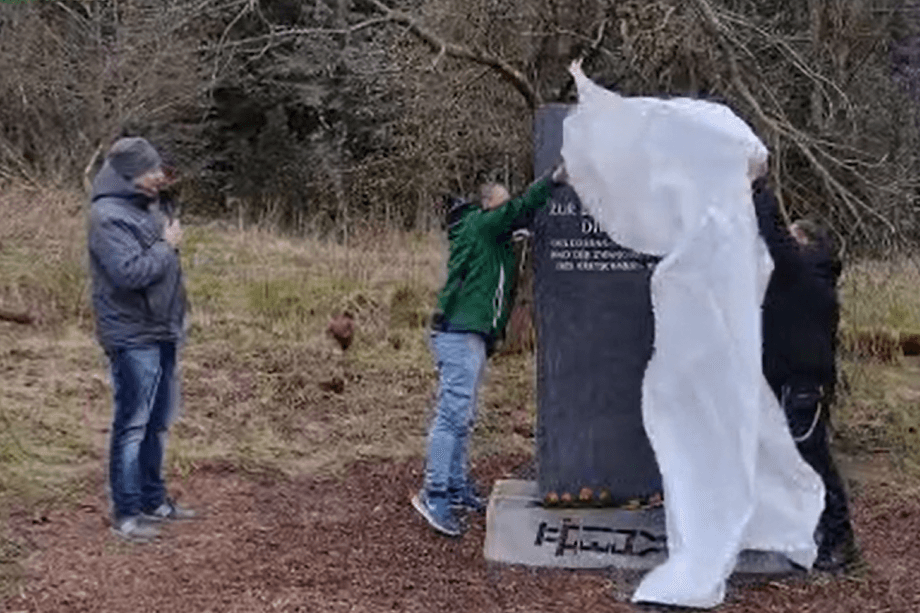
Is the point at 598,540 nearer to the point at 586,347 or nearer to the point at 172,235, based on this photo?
the point at 586,347

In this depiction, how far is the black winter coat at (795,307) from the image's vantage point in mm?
6289

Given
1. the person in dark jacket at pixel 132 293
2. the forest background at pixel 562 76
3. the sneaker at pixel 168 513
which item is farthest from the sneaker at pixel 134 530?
the forest background at pixel 562 76

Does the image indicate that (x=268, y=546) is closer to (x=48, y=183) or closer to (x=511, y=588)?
(x=511, y=588)

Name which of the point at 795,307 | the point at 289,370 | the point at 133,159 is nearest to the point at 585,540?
the point at 795,307

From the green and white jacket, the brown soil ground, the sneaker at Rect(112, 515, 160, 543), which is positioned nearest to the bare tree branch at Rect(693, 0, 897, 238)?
the brown soil ground

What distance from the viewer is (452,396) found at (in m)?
6.76

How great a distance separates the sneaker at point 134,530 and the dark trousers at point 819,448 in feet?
8.62

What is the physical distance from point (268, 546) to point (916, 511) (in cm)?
306

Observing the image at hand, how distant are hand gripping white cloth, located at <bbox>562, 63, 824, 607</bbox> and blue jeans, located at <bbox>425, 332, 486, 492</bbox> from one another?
0.78m

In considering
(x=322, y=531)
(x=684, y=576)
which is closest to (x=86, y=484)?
(x=322, y=531)

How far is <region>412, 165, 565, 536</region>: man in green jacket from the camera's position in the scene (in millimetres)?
6512

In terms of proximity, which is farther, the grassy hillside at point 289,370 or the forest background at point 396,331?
the grassy hillside at point 289,370

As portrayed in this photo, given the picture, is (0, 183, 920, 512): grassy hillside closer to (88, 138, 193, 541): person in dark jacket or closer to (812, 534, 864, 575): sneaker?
(88, 138, 193, 541): person in dark jacket

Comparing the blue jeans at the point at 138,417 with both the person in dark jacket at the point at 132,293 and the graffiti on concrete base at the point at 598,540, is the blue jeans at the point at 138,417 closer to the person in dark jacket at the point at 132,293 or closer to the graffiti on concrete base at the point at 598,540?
the person in dark jacket at the point at 132,293
